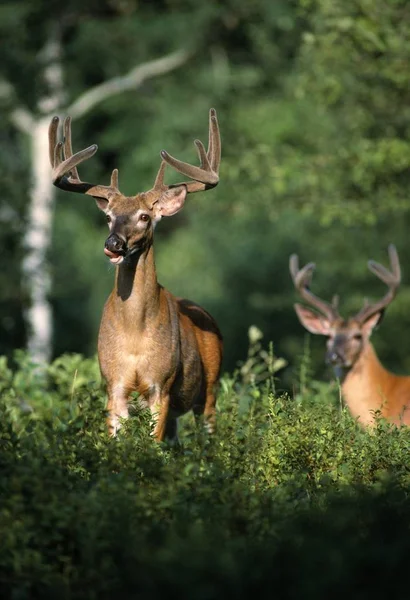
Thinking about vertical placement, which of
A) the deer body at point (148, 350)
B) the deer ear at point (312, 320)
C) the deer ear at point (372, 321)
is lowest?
the deer body at point (148, 350)

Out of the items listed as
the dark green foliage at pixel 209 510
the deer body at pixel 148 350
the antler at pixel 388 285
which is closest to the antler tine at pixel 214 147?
the deer body at pixel 148 350

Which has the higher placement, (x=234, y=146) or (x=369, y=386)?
(x=234, y=146)

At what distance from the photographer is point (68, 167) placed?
8430 millimetres

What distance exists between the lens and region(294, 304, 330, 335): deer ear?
13.2 meters

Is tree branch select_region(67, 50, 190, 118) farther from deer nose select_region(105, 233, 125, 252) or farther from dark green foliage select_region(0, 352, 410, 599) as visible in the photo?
dark green foliage select_region(0, 352, 410, 599)

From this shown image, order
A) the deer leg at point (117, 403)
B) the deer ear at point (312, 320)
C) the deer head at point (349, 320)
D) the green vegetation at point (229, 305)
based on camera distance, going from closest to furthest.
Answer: the green vegetation at point (229, 305), the deer leg at point (117, 403), the deer head at point (349, 320), the deer ear at point (312, 320)

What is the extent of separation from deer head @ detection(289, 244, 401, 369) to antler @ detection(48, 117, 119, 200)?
4178mm

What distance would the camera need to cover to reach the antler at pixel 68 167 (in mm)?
8438

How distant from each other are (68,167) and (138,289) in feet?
2.85

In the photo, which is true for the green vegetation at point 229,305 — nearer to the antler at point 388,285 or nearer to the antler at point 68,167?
the antler at point 388,285

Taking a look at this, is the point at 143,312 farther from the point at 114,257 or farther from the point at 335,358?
the point at 335,358

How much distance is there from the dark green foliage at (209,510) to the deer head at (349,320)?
5.17 meters

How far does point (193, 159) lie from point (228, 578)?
70.8ft

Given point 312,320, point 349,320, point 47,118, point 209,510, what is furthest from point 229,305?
point 209,510
